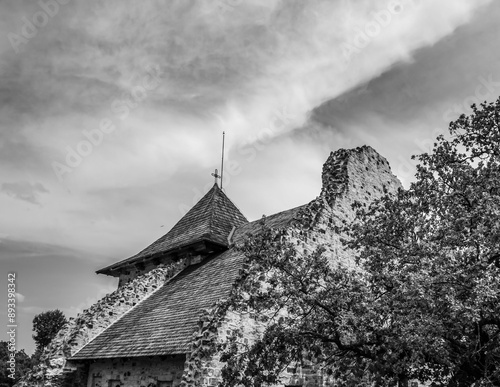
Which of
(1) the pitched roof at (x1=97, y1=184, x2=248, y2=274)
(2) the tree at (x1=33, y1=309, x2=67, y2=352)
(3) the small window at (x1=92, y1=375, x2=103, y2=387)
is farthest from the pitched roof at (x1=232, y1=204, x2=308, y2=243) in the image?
(2) the tree at (x1=33, y1=309, x2=67, y2=352)

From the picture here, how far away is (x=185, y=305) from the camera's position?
14055 mm

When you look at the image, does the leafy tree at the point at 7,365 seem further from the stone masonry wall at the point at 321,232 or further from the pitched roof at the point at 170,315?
the stone masonry wall at the point at 321,232

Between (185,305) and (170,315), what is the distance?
0.49 m

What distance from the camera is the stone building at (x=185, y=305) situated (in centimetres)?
1166

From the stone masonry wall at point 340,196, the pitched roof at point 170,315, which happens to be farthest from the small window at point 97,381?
the stone masonry wall at point 340,196

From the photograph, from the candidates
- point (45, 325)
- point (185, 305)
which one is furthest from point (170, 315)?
point (45, 325)

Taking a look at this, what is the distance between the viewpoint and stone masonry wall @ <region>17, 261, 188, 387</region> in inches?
586

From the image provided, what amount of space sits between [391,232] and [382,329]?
1.98m

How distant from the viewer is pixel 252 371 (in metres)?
8.98

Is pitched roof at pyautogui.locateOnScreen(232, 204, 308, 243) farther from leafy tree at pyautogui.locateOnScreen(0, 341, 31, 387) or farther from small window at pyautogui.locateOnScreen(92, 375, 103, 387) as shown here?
leafy tree at pyautogui.locateOnScreen(0, 341, 31, 387)

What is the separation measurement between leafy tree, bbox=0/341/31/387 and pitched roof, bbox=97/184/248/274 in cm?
2524

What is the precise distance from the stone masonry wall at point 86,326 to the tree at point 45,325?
127 ft

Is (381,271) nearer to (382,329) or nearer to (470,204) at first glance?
(382,329)

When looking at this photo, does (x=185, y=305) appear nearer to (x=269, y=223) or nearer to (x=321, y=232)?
(x=321, y=232)
